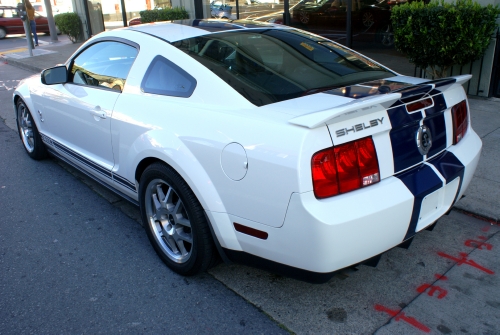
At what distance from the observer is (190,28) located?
11.8ft

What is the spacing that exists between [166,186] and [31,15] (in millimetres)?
15314

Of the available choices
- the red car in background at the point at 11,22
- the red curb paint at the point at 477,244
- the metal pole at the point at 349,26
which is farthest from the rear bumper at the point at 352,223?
the red car in background at the point at 11,22

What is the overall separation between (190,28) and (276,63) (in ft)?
2.87

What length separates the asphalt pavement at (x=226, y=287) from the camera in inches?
104

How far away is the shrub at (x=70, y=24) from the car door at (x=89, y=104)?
48.1 ft

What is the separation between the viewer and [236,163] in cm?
248

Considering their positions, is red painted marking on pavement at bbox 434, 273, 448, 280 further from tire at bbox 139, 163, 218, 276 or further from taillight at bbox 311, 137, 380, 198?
tire at bbox 139, 163, 218, 276

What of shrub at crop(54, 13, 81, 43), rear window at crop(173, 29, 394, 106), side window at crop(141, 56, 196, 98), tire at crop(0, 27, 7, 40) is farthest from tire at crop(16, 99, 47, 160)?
tire at crop(0, 27, 7, 40)

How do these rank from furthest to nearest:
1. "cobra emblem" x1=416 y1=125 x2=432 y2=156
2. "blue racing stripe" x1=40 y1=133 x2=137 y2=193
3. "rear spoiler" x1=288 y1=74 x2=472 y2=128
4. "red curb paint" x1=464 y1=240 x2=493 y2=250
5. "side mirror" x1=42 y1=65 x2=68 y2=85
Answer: "side mirror" x1=42 y1=65 x2=68 y2=85, "blue racing stripe" x1=40 y1=133 x2=137 y2=193, "red curb paint" x1=464 y1=240 x2=493 y2=250, "cobra emblem" x1=416 y1=125 x2=432 y2=156, "rear spoiler" x1=288 y1=74 x2=472 y2=128

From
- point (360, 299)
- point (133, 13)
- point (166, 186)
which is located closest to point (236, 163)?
point (166, 186)

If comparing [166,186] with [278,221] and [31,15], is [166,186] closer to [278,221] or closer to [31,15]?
[278,221]

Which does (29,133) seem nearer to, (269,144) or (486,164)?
(269,144)

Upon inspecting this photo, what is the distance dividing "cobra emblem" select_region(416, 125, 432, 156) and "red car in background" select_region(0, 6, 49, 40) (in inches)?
979

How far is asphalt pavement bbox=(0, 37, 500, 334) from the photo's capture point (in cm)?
265
